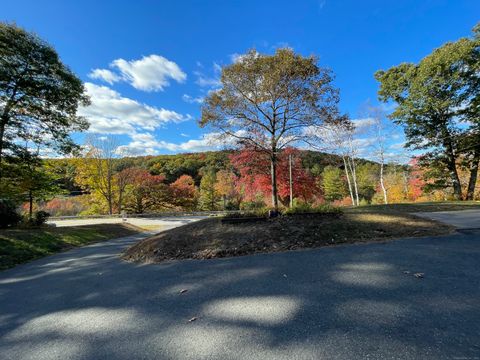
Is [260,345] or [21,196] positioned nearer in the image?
[260,345]

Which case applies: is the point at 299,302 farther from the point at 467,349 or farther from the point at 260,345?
the point at 467,349

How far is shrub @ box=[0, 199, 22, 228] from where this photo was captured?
35.5 ft

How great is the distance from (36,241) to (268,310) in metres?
10.5

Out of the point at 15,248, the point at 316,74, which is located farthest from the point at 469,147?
the point at 15,248

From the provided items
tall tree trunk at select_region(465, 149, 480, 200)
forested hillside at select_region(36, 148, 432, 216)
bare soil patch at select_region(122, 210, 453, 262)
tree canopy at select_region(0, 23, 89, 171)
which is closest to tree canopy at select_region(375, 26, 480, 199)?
tall tree trunk at select_region(465, 149, 480, 200)

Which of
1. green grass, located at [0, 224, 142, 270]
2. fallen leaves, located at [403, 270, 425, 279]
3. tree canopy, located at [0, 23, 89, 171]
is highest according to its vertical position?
tree canopy, located at [0, 23, 89, 171]

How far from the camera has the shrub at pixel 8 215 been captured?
1081cm

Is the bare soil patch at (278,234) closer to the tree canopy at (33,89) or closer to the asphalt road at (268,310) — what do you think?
the asphalt road at (268,310)

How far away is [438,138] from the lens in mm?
16672

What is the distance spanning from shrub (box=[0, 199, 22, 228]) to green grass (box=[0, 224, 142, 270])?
4.27 feet

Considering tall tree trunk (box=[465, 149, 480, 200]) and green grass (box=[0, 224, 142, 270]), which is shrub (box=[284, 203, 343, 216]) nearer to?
green grass (box=[0, 224, 142, 270])

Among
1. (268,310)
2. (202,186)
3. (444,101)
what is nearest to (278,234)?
(268,310)

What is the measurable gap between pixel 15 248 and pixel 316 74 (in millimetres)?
12049

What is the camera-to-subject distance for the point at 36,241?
9094 millimetres
